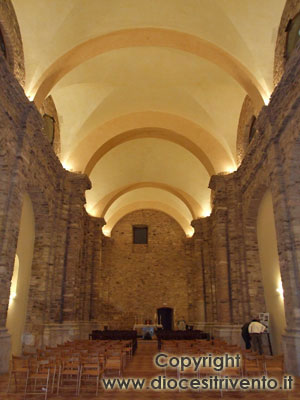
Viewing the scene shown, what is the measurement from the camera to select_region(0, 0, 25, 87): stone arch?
8773mm

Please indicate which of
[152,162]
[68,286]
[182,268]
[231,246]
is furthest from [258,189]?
[182,268]

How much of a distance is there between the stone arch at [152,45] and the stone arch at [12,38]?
76cm

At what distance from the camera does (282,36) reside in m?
9.55

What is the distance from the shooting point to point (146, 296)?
24.7 metres

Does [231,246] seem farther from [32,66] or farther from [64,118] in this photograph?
[32,66]

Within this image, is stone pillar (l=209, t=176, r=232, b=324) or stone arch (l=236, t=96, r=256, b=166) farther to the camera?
stone pillar (l=209, t=176, r=232, b=324)

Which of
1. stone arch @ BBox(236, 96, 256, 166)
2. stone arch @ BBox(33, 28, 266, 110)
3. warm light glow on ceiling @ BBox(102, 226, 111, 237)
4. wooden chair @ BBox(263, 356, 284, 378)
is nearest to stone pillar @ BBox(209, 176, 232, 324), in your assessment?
stone arch @ BBox(236, 96, 256, 166)

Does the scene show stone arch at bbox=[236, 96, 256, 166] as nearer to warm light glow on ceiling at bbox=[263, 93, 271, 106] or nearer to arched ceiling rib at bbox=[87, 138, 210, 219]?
warm light glow on ceiling at bbox=[263, 93, 271, 106]

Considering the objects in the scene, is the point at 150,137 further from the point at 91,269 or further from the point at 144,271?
the point at 144,271

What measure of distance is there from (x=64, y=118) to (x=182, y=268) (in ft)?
50.9

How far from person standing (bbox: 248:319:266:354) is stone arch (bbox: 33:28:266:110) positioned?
21.5ft

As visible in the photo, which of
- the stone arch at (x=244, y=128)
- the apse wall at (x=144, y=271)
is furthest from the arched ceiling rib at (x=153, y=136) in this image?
the apse wall at (x=144, y=271)

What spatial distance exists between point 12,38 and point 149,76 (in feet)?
18.4

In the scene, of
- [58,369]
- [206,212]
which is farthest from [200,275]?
[58,369]
